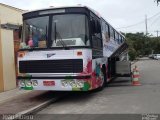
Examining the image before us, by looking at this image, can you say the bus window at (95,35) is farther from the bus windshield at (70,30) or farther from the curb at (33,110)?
the curb at (33,110)

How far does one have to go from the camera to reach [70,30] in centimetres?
1307

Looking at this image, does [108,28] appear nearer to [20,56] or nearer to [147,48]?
[20,56]

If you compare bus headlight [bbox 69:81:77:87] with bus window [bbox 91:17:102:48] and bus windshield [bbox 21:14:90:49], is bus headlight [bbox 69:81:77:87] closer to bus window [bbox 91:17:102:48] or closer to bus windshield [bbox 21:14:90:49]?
bus windshield [bbox 21:14:90:49]

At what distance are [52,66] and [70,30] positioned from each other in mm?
1453

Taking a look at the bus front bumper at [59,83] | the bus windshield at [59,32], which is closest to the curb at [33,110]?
the bus front bumper at [59,83]

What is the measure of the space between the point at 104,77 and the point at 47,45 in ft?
13.9

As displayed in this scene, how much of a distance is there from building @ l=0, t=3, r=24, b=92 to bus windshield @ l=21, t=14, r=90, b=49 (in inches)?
158

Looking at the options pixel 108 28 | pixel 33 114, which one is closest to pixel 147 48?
pixel 108 28

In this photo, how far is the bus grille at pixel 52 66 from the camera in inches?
492

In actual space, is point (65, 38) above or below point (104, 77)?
above

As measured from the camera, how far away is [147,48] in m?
111

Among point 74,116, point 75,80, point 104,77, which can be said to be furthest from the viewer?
point 104,77

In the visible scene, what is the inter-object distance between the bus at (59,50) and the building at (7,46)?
148 inches

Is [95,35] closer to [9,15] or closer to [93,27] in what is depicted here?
[93,27]
